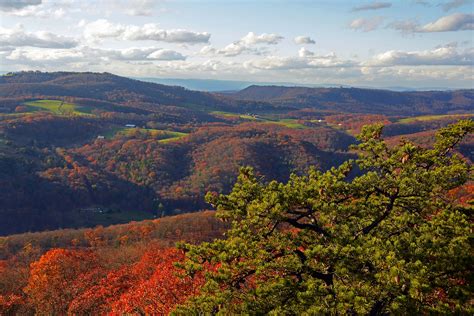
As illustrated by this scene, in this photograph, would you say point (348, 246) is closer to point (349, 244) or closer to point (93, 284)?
point (349, 244)

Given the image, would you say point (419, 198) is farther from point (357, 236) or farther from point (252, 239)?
point (252, 239)

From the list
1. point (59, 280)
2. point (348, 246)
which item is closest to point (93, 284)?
point (59, 280)

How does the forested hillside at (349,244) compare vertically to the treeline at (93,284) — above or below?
above

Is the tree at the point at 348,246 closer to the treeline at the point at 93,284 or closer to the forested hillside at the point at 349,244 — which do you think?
the forested hillside at the point at 349,244

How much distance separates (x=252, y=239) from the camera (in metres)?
15.7

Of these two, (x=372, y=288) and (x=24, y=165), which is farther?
(x=24, y=165)

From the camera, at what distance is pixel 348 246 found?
1382cm

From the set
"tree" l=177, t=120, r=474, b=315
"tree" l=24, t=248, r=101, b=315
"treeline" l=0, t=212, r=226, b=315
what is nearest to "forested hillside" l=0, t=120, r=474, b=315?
"tree" l=177, t=120, r=474, b=315

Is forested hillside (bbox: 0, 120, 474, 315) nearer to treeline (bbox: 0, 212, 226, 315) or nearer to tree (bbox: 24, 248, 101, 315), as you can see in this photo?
treeline (bbox: 0, 212, 226, 315)

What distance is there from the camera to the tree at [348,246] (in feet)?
44.0

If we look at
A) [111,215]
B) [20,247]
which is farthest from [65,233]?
[111,215]

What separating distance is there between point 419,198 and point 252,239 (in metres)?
7.42

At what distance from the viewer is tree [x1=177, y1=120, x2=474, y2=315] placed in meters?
13.4

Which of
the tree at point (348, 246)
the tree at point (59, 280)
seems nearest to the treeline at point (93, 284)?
the tree at point (59, 280)
